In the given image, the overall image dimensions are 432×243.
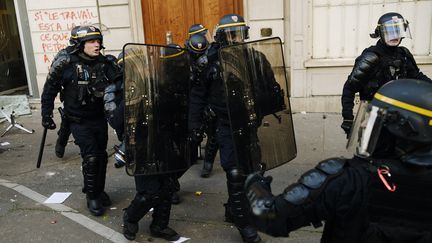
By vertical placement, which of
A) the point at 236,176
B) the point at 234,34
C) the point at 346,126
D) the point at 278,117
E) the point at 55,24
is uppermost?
the point at 55,24

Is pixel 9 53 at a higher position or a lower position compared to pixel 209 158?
higher

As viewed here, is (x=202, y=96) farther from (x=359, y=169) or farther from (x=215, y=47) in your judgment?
(x=359, y=169)

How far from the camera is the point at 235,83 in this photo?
3.49 meters

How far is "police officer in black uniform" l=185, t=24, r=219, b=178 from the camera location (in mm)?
3966

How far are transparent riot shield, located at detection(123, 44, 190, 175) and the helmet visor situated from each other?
180cm

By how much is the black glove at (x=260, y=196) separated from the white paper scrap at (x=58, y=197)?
10.4 ft

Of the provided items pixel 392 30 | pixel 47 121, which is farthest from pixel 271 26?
pixel 47 121

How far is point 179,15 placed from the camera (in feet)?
26.3

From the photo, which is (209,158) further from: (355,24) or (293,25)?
(355,24)

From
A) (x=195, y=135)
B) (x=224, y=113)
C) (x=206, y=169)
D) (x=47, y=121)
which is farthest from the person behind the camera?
(x=206, y=169)

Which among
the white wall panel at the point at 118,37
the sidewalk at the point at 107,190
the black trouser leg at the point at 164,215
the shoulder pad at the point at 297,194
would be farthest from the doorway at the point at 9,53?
the shoulder pad at the point at 297,194

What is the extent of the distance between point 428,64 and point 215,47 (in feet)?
15.0

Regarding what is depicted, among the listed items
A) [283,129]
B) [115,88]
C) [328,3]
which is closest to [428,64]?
[328,3]

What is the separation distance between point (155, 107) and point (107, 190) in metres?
1.71
